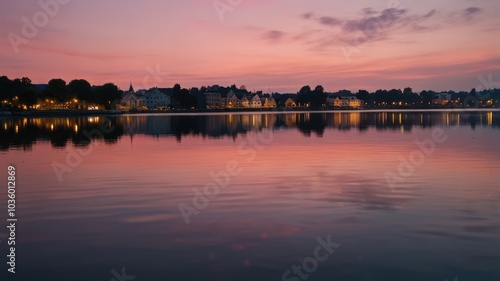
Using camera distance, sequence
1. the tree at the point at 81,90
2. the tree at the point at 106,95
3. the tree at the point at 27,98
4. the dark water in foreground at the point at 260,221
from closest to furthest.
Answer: the dark water in foreground at the point at 260,221
the tree at the point at 27,98
the tree at the point at 81,90
the tree at the point at 106,95

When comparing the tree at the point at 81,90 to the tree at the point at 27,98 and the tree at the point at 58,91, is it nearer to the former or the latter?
the tree at the point at 58,91

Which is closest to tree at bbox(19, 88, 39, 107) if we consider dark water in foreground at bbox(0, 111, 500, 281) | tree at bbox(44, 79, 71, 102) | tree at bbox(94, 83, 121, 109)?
tree at bbox(44, 79, 71, 102)

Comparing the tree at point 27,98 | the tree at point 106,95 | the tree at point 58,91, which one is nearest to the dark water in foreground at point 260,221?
the tree at point 27,98

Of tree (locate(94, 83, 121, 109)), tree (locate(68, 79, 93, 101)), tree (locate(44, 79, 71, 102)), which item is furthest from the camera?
tree (locate(94, 83, 121, 109))

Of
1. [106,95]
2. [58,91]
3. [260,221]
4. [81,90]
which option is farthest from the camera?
[106,95]

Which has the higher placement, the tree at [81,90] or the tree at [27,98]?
the tree at [81,90]

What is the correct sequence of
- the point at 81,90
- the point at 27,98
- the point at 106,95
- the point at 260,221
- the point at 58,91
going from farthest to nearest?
1. the point at 106,95
2. the point at 81,90
3. the point at 58,91
4. the point at 27,98
5. the point at 260,221

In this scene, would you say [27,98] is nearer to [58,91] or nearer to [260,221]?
[58,91]

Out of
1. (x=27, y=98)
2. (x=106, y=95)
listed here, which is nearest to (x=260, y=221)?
(x=27, y=98)

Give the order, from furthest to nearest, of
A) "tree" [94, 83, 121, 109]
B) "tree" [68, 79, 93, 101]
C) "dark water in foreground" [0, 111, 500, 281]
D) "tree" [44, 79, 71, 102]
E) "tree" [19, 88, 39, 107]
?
"tree" [94, 83, 121, 109], "tree" [68, 79, 93, 101], "tree" [44, 79, 71, 102], "tree" [19, 88, 39, 107], "dark water in foreground" [0, 111, 500, 281]

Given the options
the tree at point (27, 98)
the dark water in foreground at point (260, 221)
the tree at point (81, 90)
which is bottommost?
the dark water in foreground at point (260, 221)

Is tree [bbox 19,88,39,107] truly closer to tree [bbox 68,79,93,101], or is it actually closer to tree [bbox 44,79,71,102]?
tree [bbox 44,79,71,102]

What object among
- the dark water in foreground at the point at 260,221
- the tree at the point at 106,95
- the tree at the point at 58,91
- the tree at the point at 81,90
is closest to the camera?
the dark water in foreground at the point at 260,221

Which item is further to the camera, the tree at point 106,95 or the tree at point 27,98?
the tree at point 106,95
